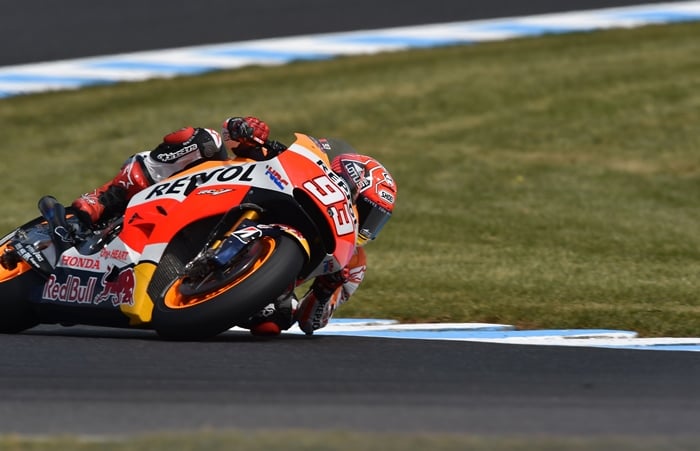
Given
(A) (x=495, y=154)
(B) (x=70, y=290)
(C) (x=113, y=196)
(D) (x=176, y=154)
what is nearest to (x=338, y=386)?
(B) (x=70, y=290)

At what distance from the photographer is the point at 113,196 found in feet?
26.2

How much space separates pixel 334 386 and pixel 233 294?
3.83ft

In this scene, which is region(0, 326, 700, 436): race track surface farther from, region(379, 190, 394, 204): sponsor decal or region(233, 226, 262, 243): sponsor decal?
region(379, 190, 394, 204): sponsor decal

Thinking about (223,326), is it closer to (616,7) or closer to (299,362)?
(299,362)

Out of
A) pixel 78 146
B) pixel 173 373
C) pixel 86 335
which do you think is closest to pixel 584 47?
pixel 78 146

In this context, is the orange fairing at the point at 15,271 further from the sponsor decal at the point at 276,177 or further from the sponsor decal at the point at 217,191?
the sponsor decal at the point at 276,177

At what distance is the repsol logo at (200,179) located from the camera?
301 inches

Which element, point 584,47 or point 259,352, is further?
point 584,47

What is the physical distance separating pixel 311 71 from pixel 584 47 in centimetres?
370

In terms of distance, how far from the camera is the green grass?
10.3m

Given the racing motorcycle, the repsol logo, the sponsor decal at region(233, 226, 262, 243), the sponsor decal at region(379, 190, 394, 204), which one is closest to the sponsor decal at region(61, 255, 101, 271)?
the racing motorcycle

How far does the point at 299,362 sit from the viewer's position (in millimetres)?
6832

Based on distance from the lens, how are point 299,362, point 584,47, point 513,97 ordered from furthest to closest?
point 584,47 < point 513,97 < point 299,362

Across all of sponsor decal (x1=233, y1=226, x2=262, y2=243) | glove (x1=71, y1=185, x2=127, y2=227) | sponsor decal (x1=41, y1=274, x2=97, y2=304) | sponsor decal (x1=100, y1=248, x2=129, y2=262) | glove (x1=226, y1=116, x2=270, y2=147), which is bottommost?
sponsor decal (x1=41, y1=274, x2=97, y2=304)
